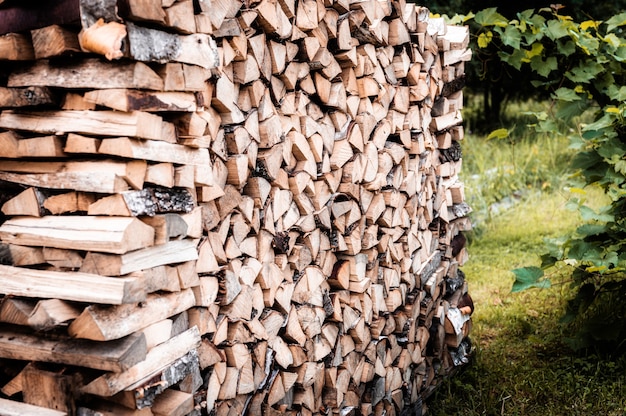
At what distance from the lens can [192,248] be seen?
1.75 meters

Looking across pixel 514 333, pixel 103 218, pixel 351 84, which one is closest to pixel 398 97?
pixel 351 84

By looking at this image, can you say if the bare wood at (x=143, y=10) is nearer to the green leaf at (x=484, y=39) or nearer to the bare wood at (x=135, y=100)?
the bare wood at (x=135, y=100)

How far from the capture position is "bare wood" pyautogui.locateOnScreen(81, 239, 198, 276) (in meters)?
Result: 1.53

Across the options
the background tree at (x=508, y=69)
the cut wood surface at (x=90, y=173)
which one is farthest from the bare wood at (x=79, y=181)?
the background tree at (x=508, y=69)

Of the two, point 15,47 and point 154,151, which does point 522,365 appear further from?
point 15,47

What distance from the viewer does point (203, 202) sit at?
1.85m

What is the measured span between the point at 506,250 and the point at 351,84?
11.3ft

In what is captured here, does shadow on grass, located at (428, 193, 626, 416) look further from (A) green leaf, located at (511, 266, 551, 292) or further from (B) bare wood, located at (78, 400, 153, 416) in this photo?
(B) bare wood, located at (78, 400, 153, 416)

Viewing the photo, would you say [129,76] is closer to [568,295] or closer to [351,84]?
[351,84]

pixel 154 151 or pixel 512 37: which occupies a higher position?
pixel 512 37

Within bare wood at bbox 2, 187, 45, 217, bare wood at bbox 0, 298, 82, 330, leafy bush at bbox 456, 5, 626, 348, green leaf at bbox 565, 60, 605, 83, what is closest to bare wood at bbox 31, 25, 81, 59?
bare wood at bbox 2, 187, 45, 217

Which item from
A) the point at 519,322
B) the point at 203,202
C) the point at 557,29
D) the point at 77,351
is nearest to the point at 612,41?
the point at 557,29

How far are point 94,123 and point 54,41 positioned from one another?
209 mm

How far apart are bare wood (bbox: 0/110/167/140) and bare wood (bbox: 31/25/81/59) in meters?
0.15
